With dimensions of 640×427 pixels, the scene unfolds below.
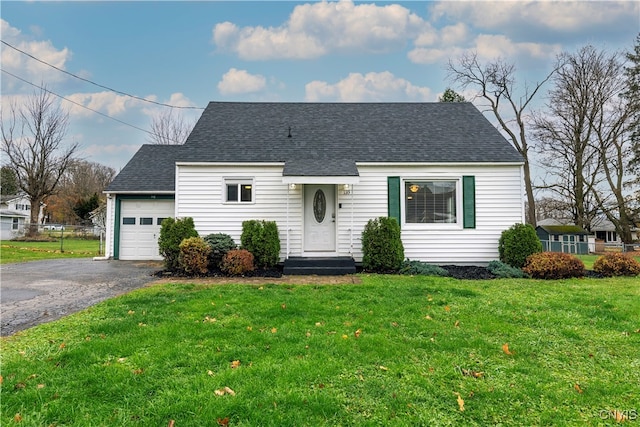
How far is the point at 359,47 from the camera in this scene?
14.4m

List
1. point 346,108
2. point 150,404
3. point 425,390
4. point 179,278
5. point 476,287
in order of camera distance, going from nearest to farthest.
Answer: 1. point 150,404
2. point 425,390
3. point 476,287
4. point 179,278
5. point 346,108

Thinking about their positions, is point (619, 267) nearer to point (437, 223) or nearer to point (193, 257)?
point (437, 223)

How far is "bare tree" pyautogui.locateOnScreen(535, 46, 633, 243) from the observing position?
22.0m

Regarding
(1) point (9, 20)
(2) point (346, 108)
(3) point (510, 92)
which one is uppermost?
(3) point (510, 92)

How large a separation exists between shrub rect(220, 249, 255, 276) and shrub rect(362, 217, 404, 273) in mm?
3173

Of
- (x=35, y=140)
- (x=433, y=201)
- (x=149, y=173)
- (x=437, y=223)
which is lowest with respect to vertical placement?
(x=437, y=223)

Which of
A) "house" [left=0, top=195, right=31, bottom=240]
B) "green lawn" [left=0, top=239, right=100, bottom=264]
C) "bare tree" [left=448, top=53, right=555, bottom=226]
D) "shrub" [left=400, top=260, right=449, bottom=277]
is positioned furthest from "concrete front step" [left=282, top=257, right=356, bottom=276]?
"house" [left=0, top=195, right=31, bottom=240]

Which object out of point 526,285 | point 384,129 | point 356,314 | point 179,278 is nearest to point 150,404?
point 356,314

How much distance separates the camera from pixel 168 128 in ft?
102

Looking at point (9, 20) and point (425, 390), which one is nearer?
point (425, 390)

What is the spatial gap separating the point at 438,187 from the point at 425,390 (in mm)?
8662

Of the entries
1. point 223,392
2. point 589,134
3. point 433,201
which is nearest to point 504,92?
point 589,134

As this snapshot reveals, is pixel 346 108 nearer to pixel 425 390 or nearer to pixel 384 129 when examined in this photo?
pixel 384 129

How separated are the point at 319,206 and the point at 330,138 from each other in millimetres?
2574
